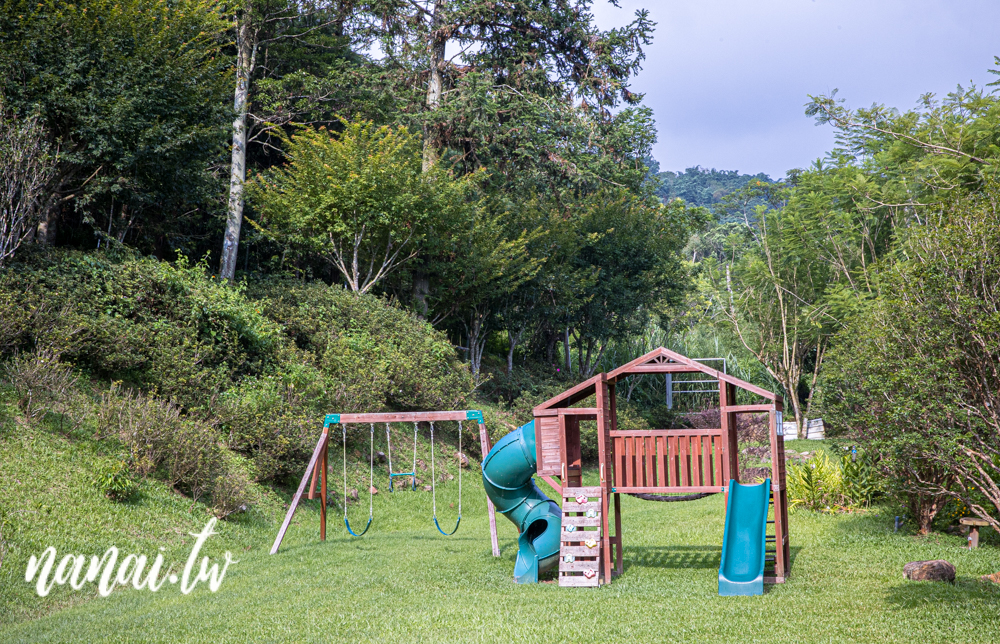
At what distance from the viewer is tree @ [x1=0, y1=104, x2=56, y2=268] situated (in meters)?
12.4

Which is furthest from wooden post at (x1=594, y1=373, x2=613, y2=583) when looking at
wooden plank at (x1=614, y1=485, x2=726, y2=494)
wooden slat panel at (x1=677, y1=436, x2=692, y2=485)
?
wooden slat panel at (x1=677, y1=436, x2=692, y2=485)

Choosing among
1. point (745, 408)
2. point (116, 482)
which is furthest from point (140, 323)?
point (745, 408)

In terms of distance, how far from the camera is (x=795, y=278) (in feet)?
84.4

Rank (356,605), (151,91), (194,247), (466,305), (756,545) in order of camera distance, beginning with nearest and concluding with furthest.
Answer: (356,605) → (756,545) → (151,91) → (194,247) → (466,305)

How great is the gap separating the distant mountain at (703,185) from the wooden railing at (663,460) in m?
105

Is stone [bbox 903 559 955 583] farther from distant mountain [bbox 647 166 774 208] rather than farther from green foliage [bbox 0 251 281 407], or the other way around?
distant mountain [bbox 647 166 774 208]

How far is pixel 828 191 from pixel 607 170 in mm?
6866

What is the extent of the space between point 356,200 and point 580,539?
40.5 feet

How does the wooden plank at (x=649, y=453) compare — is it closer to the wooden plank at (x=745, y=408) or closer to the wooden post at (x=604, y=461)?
the wooden post at (x=604, y=461)

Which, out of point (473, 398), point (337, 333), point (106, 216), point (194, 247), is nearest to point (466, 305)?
point (473, 398)

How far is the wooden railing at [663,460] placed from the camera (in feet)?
29.0

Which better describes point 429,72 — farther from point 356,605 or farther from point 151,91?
point 356,605

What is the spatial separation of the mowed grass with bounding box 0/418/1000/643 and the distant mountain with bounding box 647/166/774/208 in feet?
340

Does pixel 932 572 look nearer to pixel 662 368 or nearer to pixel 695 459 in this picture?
pixel 695 459
